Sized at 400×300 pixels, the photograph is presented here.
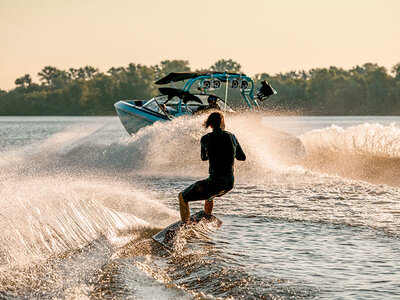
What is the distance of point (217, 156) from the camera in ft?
25.4

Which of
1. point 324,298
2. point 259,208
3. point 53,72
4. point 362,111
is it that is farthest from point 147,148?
point 53,72

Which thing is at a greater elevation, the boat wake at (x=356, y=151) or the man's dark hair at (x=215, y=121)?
the man's dark hair at (x=215, y=121)

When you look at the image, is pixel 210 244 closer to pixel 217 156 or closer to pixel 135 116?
pixel 217 156

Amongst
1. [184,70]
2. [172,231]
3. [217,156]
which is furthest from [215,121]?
[184,70]

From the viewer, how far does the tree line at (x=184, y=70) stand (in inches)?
4313

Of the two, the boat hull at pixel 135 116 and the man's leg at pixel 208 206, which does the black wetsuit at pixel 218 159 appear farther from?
the boat hull at pixel 135 116

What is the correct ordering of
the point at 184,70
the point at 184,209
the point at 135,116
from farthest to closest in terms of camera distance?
the point at 184,70 < the point at 135,116 < the point at 184,209

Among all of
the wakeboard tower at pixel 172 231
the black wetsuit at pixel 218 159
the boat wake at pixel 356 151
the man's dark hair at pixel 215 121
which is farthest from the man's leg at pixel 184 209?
the boat wake at pixel 356 151

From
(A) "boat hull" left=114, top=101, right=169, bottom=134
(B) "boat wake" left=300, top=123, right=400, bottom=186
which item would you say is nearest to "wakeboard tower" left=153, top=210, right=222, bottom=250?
(B) "boat wake" left=300, top=123, right=400, bottom=186

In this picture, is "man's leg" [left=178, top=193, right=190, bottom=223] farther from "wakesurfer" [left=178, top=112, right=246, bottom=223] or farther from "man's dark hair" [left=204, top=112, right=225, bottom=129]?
"man's dark hair" [left=204, top=112, right=225, bottom=129]

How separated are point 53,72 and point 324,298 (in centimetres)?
16521

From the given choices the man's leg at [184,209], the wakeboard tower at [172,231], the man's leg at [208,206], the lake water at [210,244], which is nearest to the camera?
the lake water at [210,244]

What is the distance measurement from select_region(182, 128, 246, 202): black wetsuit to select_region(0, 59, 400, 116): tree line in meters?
88.7

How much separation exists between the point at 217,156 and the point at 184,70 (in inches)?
4865
